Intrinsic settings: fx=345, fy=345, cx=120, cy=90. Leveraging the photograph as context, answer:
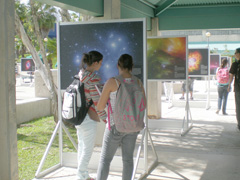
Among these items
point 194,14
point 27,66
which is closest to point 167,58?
point 194,14

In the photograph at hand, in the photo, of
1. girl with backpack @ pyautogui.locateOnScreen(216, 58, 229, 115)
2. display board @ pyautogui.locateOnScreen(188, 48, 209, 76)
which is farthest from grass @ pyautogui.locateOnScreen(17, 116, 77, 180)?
display board @ pyautogui.locateOnScreen(188, 48, 209, 76)

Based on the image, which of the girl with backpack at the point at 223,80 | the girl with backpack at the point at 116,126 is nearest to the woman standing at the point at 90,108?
the girl with backpack at the point at 116,126

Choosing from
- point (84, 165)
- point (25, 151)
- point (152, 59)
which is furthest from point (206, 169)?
point (152, 59)

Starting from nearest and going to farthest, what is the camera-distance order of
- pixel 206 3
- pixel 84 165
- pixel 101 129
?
1. pixel 84 165
2. pixel 101 129
3. pixel 206 3

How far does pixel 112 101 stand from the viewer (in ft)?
12.7

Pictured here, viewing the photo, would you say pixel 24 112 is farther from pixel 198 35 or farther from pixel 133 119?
pixel 198 35

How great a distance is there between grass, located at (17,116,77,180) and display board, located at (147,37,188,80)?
281 centimetres

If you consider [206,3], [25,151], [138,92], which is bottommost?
[25,151]

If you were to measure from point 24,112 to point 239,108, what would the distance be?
592 cm

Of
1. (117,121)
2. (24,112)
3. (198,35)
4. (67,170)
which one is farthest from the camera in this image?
(198,35)

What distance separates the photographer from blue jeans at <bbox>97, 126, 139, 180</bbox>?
385cm

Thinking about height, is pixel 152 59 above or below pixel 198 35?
below

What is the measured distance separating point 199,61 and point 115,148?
34.7 ft

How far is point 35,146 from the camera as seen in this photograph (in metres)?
7.48
